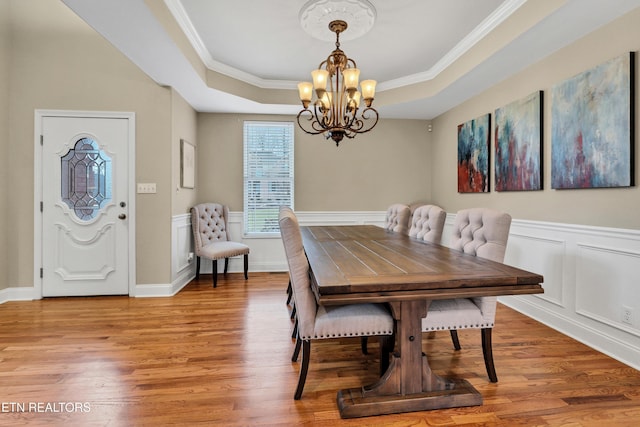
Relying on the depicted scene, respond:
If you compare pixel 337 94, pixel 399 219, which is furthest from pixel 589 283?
pixel 337 94

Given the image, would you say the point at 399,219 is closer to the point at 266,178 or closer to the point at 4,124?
the point at 266,178

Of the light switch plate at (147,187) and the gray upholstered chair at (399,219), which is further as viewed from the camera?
the light switch plate at (147,187)

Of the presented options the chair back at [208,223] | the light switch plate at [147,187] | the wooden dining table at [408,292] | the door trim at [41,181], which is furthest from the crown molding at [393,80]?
the wooden dining table at [408,292]

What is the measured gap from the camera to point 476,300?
1821 millimetres

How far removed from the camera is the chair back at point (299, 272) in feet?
5.20

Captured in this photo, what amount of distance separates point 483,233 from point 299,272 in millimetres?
1221

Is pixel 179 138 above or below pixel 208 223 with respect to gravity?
above

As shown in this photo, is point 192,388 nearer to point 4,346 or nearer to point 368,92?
point 4,346

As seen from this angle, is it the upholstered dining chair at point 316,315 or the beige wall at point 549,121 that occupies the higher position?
the beige wall at point 549,121

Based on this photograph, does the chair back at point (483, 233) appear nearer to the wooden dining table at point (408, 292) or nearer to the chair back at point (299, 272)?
the wooden dining table at point (408, 292)

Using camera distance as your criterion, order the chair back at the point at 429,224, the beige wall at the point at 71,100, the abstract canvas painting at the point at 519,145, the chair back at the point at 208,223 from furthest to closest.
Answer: the chair back at the point at 208,223, the beige wall at the point at 71,100, the abstract canvas painting at the point at 519,145, the chair back at the point at 429,224

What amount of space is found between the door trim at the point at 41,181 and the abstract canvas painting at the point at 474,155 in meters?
3.85

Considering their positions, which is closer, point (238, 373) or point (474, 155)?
point (238, 373)

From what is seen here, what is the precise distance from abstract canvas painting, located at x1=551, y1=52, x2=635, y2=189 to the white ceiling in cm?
37
